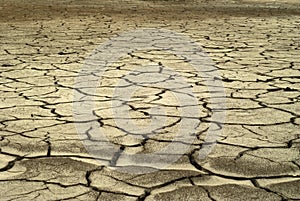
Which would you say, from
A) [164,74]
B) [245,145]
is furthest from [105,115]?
[164,74]

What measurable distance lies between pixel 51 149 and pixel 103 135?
0.29 metres

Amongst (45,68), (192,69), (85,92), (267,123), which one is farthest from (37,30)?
(267,123)

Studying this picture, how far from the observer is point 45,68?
437cm

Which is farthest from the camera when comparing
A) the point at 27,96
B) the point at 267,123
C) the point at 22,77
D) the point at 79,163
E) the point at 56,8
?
the point at 56,8

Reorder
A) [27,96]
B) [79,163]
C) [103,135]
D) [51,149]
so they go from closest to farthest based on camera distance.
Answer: [79,163] → [51,149] → [103,135] → [27,96]

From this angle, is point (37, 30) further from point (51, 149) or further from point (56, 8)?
point (51, 149)

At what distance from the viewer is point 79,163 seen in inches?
90.7

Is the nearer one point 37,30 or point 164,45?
point 164,45

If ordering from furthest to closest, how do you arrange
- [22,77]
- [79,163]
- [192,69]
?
[192,69], [22,77], [79,163]

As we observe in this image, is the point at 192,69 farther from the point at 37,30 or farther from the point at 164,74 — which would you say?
the point at 37,30

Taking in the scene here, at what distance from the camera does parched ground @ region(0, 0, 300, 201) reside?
2.08 m

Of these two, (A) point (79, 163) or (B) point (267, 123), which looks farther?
(B) point (267, 123)

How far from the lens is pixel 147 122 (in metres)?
2.87

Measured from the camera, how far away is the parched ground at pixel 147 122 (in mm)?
2078
